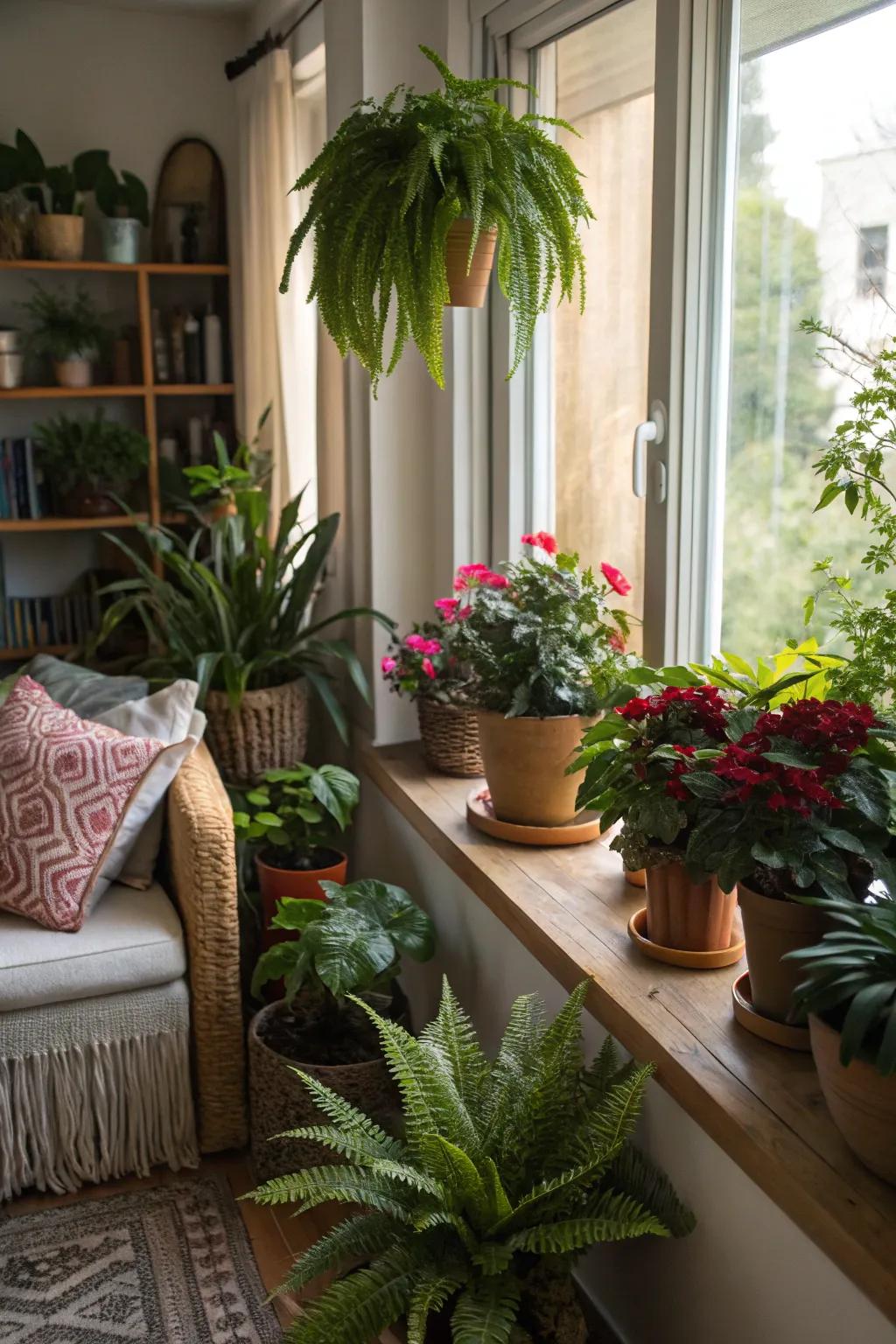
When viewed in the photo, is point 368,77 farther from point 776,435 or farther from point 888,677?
point 888,677

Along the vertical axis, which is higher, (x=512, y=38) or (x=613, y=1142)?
(x=512, y=38)

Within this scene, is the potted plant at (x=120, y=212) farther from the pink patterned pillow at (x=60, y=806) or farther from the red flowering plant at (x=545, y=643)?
the red flowering plant at (x=545, y=643)

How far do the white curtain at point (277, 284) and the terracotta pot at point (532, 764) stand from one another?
1.34 meters

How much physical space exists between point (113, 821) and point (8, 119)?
2.35 meters

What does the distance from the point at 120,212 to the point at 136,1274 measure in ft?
9.38

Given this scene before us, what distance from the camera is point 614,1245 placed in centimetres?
170

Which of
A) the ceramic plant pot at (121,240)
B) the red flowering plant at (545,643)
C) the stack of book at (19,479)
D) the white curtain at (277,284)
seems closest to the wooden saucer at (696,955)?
the red flowering plant at (545,643)

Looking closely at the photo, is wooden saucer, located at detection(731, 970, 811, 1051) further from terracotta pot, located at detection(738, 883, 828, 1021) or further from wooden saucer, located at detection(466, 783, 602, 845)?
wooden saucer, located at detection(466, 783, 602, 845)

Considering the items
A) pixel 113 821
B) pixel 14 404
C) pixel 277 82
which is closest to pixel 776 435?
pixel 113 821

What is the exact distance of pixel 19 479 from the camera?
3643mm

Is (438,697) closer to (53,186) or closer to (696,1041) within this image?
(696,1041)

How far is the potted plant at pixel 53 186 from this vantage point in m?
3.46

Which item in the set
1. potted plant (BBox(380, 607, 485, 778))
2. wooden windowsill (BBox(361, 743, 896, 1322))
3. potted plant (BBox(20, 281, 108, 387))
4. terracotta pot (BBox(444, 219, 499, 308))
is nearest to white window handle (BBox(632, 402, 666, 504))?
terracotta pot (BBox(444, 219, 499, 308))

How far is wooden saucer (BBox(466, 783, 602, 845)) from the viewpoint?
2125mm
